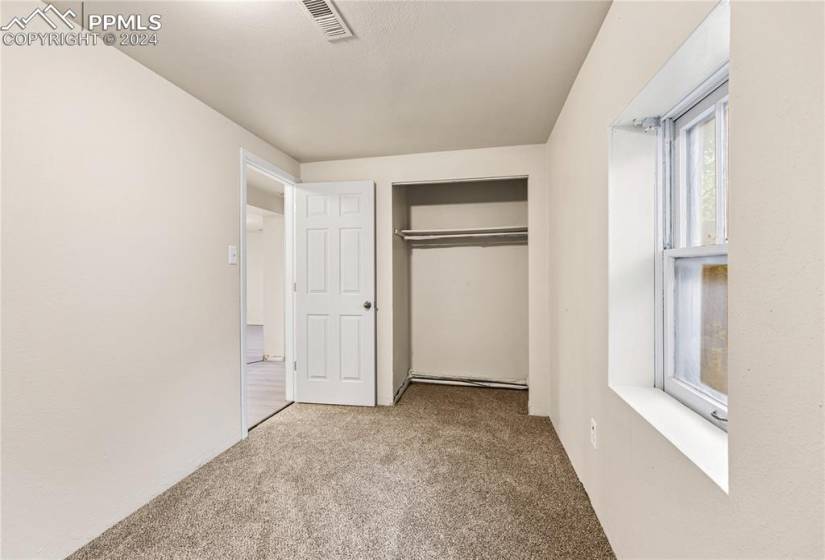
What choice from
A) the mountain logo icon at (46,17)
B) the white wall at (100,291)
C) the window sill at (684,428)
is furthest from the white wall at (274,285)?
the window sill at (684,428)

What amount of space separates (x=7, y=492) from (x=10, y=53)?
1.64 metres

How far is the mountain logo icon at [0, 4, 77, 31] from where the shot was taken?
4.28 feet

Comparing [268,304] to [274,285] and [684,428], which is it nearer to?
[274,285]

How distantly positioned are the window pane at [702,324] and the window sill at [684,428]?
0.34 feet

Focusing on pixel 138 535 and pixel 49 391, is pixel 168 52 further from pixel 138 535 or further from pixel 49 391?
pixel 138 535

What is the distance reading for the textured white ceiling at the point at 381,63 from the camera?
1.46 metres

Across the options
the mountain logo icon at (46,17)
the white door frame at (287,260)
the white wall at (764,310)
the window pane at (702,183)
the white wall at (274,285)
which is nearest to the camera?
the white wall at (764,310)

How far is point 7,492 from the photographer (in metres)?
1.28

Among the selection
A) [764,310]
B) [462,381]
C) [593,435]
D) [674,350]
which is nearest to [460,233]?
[462,381]

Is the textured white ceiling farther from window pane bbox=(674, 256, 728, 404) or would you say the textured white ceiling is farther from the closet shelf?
window pane bbox=(674, 256, 728, 404)

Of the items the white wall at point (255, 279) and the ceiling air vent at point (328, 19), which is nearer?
the ceiling air vent at point (328, 19)

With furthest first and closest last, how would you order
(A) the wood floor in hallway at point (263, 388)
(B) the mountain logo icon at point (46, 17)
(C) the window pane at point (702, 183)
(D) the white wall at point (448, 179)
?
(A) the wood floor in hallway at point (263, 388) → (D) the white wall at point (448, 179) → (B) the mountain logo icon at point (46, 17) → (C) the window pane at point (702, 183)

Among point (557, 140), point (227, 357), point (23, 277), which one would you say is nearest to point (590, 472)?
point (557, 140)

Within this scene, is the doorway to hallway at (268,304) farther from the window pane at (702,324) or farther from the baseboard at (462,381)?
the window pane at (702,324)
